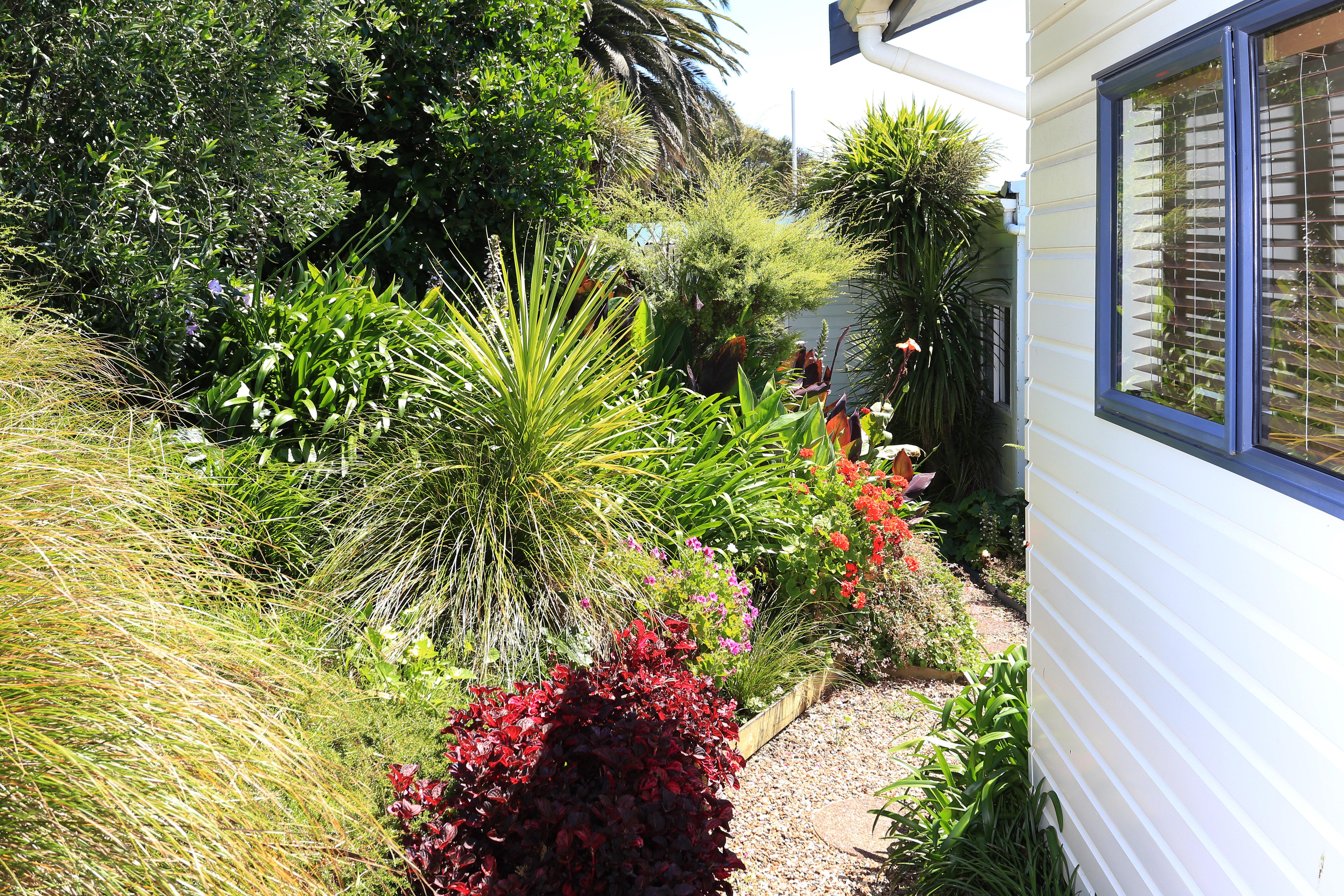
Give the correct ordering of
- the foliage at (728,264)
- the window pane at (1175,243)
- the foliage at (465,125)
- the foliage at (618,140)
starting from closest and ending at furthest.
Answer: the window pane at (1175,243), the foliage at (465,125), the foliage at (728,264), the foliage at (618,140)

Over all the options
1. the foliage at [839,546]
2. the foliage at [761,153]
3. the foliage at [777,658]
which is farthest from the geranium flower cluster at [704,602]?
the foliage at [761,153]

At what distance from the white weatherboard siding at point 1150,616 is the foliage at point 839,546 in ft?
5.75

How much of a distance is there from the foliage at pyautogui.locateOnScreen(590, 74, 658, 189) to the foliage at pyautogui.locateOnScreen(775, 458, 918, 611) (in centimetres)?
449

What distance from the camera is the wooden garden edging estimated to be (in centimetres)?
415

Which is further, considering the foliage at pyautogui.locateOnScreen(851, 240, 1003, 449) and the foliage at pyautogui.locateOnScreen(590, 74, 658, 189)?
the foliage at pyautogui.locateOnScreen(590, 74, 658, 189)

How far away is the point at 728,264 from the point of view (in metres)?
6.70

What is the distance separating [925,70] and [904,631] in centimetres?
311

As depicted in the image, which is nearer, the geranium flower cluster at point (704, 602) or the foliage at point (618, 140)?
the geranium flower cluster at point (704, 602)

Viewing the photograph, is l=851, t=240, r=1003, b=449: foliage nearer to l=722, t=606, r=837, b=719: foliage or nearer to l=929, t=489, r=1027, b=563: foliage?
l=929, t=489, r=1027, b=563: foliage

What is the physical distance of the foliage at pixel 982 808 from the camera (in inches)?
116

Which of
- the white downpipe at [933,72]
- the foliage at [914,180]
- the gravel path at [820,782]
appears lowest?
the gravel path at [820,782]

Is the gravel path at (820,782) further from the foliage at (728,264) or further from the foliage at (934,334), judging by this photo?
the foliage at (934,334)

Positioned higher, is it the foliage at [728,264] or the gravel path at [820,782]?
the foliage at [728,264]

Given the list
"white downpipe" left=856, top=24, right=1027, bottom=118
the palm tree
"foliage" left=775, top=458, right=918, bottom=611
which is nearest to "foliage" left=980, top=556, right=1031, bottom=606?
"foliage" left=775, top=458, right=918, bottom=611
